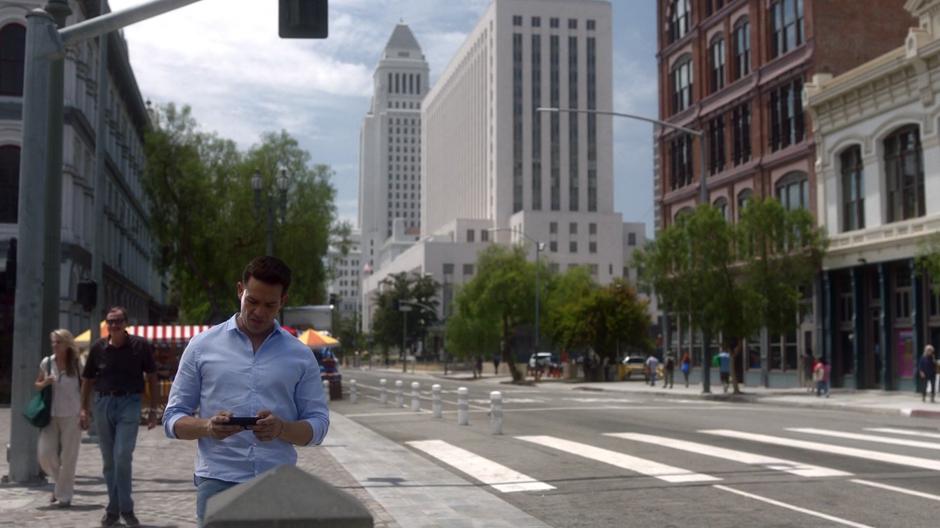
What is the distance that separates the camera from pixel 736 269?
38.8 metres

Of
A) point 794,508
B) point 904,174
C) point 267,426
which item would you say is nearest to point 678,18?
point 904,174

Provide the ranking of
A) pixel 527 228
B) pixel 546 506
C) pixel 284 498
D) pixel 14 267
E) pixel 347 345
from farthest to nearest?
pixel 347 345, pixel 527 228, pixel 14 267, pixel 546 506, pixel 284 498

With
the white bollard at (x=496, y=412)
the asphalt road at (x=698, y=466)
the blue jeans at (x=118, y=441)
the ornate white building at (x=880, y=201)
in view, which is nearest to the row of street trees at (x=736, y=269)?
the ornate white building at (x=880, y=201)

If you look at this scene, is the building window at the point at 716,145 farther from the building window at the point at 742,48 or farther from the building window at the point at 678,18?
the building window at the point at 678,18

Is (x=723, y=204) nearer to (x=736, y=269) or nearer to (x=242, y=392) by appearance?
(x=736, y=269)

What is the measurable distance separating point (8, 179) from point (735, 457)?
29.0m

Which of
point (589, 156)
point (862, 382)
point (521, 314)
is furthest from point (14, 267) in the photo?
point (589, 156)

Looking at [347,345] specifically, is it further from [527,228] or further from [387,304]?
[527,228]

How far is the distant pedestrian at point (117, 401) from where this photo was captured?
8.95 meters

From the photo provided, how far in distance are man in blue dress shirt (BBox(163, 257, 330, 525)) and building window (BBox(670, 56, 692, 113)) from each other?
5086 centimetres

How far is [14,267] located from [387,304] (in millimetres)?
113327

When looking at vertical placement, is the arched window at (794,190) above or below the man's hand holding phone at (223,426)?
above

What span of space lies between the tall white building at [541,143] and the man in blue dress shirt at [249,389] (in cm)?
11837

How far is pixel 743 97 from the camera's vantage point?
4694 cm
